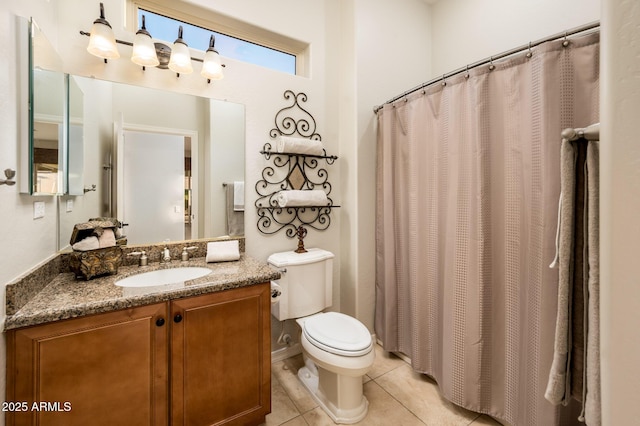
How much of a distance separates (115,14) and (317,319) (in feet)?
6.95

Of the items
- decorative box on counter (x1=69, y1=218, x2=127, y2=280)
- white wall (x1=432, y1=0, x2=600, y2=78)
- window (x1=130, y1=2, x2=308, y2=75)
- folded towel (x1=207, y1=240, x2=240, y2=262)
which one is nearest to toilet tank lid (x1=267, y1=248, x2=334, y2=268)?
folded towel (x1=207, y1=240, x2=240, y2=262)

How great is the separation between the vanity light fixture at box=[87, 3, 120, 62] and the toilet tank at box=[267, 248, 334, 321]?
1461mm

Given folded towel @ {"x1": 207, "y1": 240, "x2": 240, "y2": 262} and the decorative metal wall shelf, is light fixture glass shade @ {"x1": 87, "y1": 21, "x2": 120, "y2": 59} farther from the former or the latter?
folded towel @ {"x1": 207, "y1": 240, "x2": 240, "y2": 262}

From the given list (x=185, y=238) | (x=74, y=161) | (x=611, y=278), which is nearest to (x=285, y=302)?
(x=185, y=238)

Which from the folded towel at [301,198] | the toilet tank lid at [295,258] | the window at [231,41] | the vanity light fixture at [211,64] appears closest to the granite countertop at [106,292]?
the toilet tank lid at [295,258]

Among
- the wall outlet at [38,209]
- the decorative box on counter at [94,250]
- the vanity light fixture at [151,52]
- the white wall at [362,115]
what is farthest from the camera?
the white wall at [362,115]

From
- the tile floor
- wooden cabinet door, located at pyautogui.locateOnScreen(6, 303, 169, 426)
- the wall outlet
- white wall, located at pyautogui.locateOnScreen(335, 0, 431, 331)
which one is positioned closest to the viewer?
wooden cabinet door, located at pyautogui.locateOnScreen(6, 303, 169, 426)

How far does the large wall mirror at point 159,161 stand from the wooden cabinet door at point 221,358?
0.67 metres

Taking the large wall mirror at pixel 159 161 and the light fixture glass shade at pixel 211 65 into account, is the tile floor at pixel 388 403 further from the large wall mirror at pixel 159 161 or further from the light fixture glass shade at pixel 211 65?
the light fixture glass shade at pixel 211 65

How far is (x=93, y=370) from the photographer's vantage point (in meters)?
1.03

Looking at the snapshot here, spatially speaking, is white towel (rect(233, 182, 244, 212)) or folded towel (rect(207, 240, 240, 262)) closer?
folded towel (rect(207, 240, 240, 262))

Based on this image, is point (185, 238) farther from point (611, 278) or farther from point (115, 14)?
point (611, 278)

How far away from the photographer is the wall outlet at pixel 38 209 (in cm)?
115

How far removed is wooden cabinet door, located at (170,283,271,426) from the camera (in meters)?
1.19
